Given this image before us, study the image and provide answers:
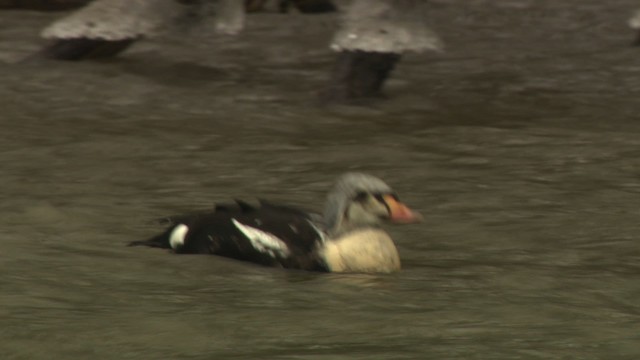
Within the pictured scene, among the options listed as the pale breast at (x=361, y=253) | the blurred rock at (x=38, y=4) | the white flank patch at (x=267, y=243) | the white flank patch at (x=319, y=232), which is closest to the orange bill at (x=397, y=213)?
the pale breast at (x=361, y=253)

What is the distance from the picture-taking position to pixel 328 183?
10.5 meters

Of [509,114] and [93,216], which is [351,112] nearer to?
[509,114]

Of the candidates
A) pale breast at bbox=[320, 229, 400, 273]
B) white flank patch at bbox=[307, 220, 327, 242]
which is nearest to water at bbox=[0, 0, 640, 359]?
pale breast at bbox=[320, 229, 400, 273]

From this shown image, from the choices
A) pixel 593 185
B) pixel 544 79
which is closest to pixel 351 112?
pixel 544 79

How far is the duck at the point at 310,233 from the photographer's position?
806 centimetres

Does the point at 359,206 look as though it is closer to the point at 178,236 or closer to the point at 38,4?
the point at 178,236

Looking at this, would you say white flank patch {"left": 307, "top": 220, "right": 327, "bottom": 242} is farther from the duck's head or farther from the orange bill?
the orange bill

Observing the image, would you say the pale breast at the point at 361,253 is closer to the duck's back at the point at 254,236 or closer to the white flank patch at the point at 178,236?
the duck's back at the point at 254,236

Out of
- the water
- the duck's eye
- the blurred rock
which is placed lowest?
the blurred rock

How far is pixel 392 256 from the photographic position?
805 cm

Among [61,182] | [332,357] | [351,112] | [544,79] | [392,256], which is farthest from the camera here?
[544,79]

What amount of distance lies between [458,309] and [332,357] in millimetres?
1051

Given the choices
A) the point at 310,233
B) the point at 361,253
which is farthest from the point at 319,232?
the point at 361,253

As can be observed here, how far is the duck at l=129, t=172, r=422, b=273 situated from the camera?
26.5 ft
